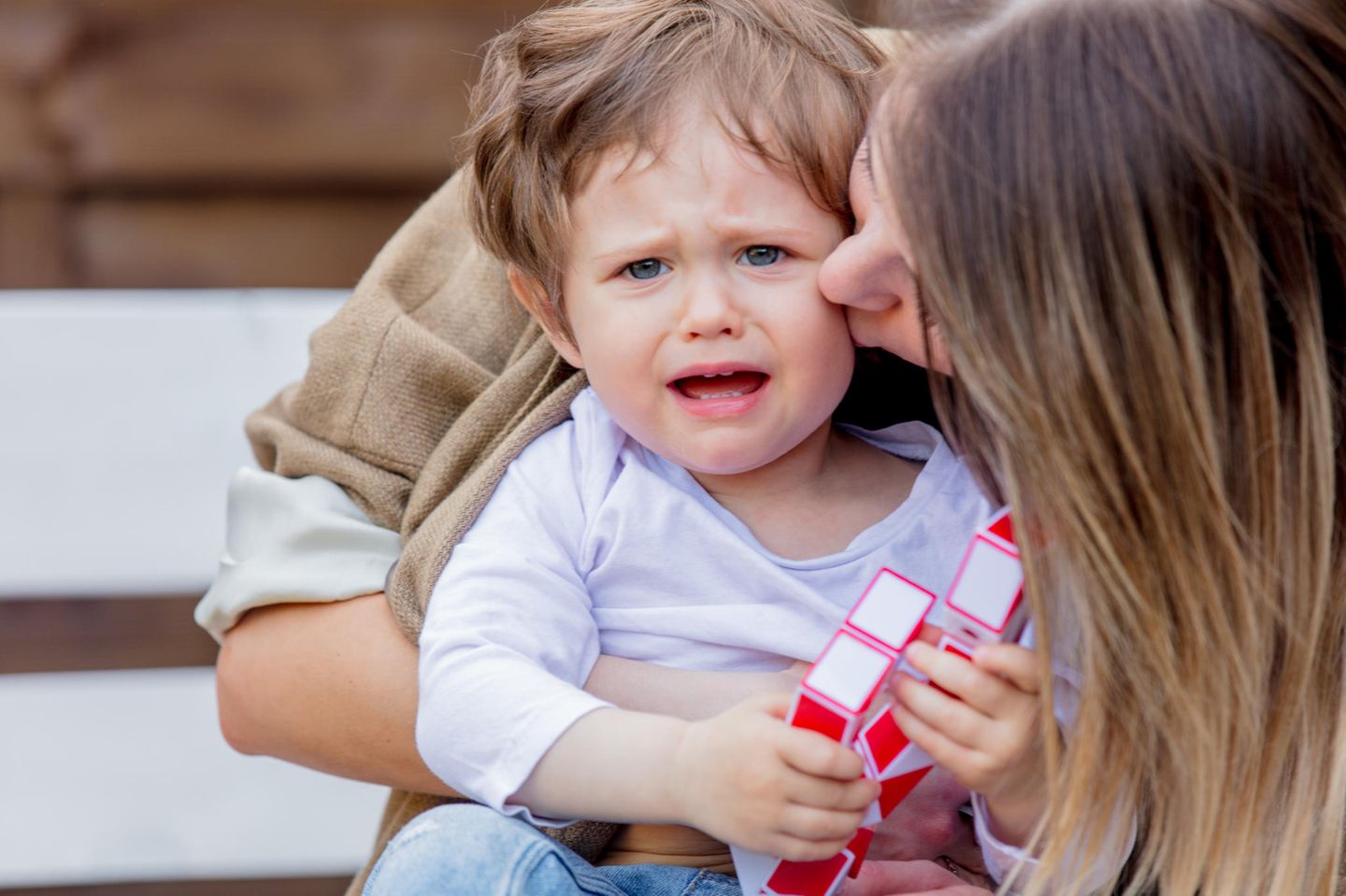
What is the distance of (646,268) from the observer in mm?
1099

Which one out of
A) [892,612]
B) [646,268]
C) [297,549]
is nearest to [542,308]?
[646,268]

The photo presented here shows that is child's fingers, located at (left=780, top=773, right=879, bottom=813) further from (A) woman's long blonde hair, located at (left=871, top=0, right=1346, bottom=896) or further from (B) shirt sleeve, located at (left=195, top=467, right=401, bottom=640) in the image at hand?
(B) shirt sleeve, located at (left=195, top=467, right=401, bottom=640)

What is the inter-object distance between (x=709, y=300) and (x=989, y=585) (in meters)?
0.30

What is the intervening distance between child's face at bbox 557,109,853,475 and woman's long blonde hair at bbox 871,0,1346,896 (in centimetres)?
16

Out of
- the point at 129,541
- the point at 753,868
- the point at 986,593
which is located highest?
the point at 986,593

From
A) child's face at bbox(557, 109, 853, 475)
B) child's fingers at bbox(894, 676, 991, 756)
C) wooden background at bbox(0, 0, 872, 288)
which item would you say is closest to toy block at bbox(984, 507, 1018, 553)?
child's fingers at bbox(894, 676, 991, 756)

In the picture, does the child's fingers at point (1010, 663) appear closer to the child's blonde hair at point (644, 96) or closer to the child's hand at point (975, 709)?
the child's hand at point (975, 709)

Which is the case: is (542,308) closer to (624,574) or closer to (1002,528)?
(624,574)

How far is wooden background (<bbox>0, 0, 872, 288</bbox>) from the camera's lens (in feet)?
6.73

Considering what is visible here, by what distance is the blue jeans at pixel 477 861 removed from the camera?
927 mm

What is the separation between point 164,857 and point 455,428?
4.93 ft

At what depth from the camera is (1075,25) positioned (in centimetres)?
86

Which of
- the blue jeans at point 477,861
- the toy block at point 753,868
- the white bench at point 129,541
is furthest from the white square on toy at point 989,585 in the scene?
the white bench at point 129,541

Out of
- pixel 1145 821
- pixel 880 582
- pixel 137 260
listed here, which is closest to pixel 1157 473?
pixel 880 582
